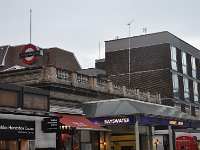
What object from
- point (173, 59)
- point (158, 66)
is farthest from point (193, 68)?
point (158, 66)

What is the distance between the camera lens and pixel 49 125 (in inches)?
825

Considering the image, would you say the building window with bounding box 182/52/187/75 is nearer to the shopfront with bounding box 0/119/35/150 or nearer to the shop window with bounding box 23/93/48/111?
Result: the shop window with bounding box 23/93/48/111

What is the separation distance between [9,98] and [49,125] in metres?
2.64

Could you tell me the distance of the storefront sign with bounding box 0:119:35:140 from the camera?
18.3m

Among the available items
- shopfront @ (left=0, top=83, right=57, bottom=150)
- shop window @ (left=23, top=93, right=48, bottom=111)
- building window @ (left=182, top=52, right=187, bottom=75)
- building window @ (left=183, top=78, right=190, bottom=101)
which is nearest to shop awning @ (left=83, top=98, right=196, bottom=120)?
shopfront @ (left=0, top=83, right=57, bottom=150)

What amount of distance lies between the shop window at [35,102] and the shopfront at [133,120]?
5.46 metres

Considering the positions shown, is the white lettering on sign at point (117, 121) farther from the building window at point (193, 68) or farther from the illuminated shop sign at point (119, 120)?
the building window at point (193, 68)

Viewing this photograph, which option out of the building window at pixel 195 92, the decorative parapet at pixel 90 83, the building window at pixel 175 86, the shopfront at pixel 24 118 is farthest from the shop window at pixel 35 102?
the building window at pixel 195 92

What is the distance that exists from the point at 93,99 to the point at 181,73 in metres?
18.8

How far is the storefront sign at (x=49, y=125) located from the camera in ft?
68.5

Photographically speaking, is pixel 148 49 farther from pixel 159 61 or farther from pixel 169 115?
pixel 169 115

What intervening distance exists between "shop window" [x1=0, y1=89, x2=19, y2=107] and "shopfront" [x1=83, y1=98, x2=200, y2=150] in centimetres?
796

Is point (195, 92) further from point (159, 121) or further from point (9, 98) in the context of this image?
point (9, 98)

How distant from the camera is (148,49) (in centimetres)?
4419
